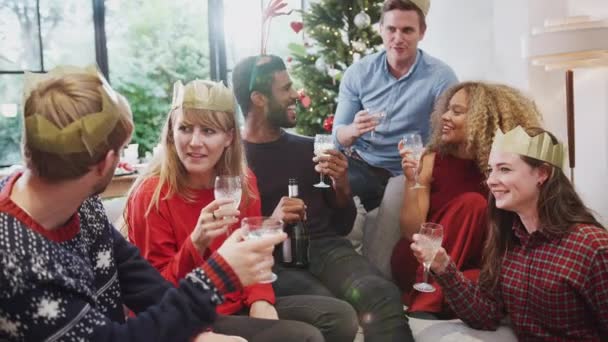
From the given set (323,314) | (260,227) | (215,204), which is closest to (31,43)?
(215,204)

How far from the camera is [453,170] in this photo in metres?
2.52

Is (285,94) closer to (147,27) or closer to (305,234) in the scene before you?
(305,234)

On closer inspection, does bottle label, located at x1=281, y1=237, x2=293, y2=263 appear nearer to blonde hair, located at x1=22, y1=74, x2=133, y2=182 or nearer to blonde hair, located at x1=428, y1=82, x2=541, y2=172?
blonde hair, located at x1=428, y1=82, x2=541, y2=172

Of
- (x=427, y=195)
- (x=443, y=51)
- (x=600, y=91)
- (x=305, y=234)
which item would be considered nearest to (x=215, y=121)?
(x=305, y=234)

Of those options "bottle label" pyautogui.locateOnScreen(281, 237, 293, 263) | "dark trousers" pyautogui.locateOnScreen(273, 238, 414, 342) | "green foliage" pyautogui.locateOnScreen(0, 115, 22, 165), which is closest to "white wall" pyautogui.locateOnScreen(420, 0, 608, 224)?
"dark trousers" pyautogui.locateOnScreen(273, 238, 414, 342)

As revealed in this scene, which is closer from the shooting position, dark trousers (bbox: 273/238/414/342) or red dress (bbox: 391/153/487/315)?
dark trousers (bbox: 273/238/414/342)

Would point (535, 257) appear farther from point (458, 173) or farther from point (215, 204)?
point (215, 204)

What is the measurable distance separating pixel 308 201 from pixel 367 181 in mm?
863

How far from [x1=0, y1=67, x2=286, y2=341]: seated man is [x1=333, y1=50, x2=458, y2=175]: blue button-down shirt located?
2314 millimetres

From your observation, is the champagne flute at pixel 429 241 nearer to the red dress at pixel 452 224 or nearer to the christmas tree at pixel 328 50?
the red dress at pixel 452 224

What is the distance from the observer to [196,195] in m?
2.07

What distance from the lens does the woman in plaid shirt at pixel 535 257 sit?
68.2 inches

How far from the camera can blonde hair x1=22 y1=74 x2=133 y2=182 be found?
1.14 metres

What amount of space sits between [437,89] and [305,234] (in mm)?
1348
